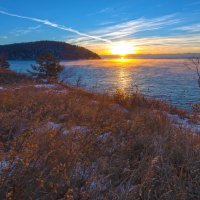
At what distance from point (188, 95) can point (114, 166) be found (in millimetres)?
14535

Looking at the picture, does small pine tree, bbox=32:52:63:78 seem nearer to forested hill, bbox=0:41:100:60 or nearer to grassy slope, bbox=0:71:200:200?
grassy slope, bbox=0:71:200:200

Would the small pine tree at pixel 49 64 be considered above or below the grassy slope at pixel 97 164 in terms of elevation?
below

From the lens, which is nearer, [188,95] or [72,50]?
[188,95]

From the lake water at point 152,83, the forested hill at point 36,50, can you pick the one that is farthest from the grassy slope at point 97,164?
the forested hill at point 36,50

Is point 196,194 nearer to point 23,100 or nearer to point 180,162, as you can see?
point 180,162

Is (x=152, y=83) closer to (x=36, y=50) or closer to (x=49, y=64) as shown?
(x=49, y=64)

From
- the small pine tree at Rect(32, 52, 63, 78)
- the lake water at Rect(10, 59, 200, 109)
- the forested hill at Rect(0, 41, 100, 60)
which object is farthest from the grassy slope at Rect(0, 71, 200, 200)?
the forested hill at Rect(0, 41, 100, 60)

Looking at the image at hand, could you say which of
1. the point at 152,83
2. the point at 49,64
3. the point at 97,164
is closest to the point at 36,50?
the point at 49,64

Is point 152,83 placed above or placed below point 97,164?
below

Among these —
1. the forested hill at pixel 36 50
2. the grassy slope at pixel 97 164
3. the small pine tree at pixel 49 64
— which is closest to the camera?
the grassy slope at pixel 97 164

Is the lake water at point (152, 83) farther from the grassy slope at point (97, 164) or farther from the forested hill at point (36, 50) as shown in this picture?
the forested hill at point (36, 50)

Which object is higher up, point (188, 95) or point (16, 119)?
point (16, 119)

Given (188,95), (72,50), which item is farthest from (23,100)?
(72,50)

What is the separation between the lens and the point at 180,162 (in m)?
3.64
